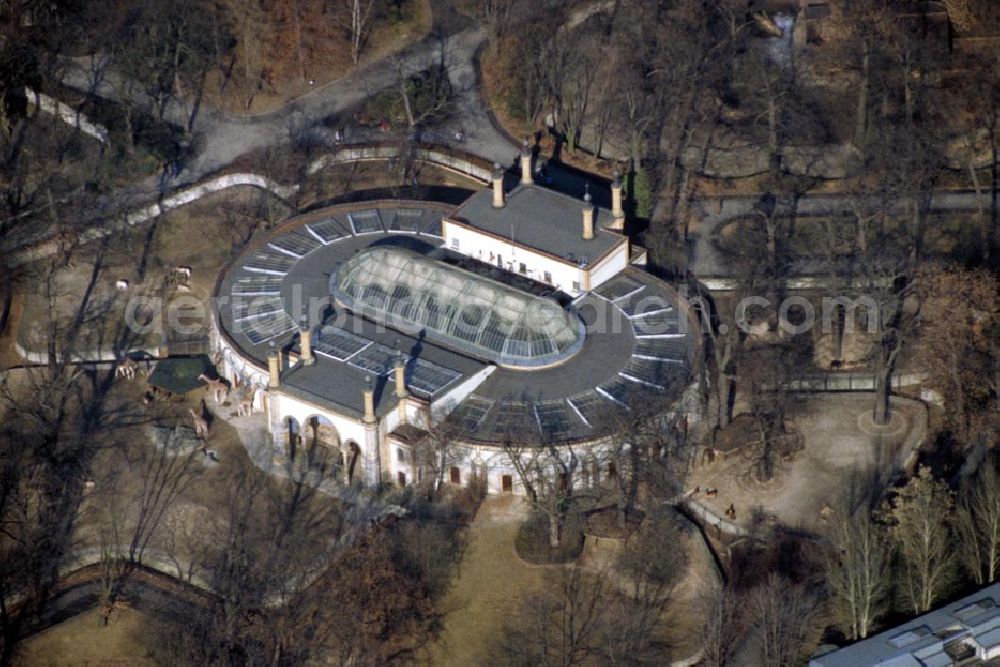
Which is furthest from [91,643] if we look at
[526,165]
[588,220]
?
[526,165]

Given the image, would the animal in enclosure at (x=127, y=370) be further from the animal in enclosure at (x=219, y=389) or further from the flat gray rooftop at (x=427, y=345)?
the flat gray rooftop at (x=427, y=345)

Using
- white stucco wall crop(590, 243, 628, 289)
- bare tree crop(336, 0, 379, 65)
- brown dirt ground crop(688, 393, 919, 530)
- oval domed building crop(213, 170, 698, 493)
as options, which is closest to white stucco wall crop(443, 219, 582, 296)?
oval domed building crop(213, 170, 698, 493)

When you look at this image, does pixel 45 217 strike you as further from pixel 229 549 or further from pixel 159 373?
pixel 229 549

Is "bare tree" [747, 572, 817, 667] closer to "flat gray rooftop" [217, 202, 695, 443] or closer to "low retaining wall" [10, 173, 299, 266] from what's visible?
"flat gray rooftop" [217, 202, 695, 443]

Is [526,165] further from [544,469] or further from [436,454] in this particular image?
[544,469]

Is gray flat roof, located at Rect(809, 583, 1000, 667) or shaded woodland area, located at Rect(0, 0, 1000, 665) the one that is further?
shaded woodland area, located at Rect(0, 0, 1000, 665)

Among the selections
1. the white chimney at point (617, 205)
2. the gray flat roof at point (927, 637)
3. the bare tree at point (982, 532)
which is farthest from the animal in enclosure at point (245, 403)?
the bare tree at point (982, 532)
